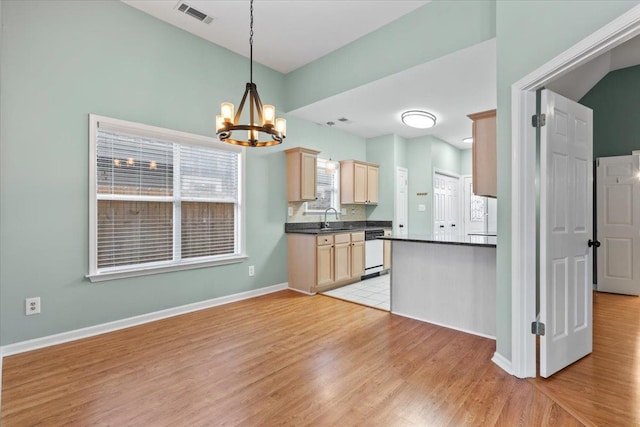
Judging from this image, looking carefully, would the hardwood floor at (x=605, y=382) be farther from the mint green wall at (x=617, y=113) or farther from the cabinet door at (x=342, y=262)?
the cabinet door at (x=342, y=262)

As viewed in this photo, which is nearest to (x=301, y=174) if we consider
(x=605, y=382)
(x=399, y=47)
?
(x=399, y=47)

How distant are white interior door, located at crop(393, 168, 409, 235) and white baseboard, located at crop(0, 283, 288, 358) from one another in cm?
345

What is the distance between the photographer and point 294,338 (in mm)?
3070

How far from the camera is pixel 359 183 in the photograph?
6.28 meters

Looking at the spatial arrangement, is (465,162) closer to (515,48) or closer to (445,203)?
(445,203)

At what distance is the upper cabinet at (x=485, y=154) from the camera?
302cm

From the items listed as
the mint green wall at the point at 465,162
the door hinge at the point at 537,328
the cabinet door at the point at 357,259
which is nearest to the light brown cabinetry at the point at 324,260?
the cabinet door at the point at 357,259

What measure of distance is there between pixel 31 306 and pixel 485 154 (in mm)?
Result: 4473

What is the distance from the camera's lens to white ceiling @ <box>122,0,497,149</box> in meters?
3.45

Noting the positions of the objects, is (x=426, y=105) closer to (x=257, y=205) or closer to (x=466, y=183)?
(x=257, y=205)

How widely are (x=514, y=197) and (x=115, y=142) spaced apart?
12.7ft

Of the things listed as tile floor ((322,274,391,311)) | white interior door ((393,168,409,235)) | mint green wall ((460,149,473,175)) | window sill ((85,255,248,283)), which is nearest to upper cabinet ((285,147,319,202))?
window sill ((85,255,248,283))

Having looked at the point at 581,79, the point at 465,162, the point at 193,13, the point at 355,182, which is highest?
the point at 193,13

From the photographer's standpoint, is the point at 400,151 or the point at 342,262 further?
the point at 400,151
